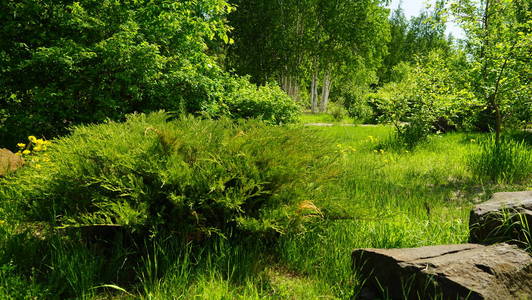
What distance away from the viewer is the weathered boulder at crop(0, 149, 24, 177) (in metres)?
3.97

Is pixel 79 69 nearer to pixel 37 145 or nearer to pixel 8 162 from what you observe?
pixel 37 145

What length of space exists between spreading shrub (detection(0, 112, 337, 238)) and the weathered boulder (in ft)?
4.81

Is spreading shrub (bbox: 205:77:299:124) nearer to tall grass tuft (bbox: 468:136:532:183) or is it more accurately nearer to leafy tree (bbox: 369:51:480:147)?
leafy tree (bbox: 369:51:480:147)

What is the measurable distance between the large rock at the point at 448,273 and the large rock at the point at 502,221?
32cm

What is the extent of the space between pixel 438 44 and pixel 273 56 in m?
30.5

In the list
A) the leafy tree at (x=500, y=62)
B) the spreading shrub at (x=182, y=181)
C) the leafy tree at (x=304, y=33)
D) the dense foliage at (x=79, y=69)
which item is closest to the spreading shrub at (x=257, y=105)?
the dense foliage at (x=79, y=69)

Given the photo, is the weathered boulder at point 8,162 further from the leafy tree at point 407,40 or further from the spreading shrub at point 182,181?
the leafy tree at point 407,40

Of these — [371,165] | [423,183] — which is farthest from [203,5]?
[423,183]

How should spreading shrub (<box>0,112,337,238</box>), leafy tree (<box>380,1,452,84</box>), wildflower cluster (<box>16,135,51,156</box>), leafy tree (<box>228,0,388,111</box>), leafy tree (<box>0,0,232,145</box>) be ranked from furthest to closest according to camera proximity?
leafy tree (<box>380,1,452,84</box>), leafy tree (<box>228,0,388,111</box>), leafy tree (<box>0,0,232,145</box>), wildflower cluster (<box>16,135,51,156</box>), spreading shrub (<box>0,112,337,238</box>)

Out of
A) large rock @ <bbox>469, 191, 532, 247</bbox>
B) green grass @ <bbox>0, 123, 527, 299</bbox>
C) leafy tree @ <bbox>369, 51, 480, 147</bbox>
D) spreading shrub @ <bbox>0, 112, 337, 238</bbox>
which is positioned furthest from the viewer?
leafy tree @ <bbox>369, 51, 480, 147</bbox>

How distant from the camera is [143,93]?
5.71 metres

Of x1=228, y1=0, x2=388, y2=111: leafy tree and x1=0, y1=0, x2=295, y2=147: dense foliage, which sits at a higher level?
x1=228, y1=0, x2=388, y2=111: leafy tree

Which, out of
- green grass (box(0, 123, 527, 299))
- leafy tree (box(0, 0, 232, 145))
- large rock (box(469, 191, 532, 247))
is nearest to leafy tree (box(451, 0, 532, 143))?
green grass (box(0, 123, 527, 299))

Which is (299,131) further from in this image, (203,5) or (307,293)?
(203,5)
